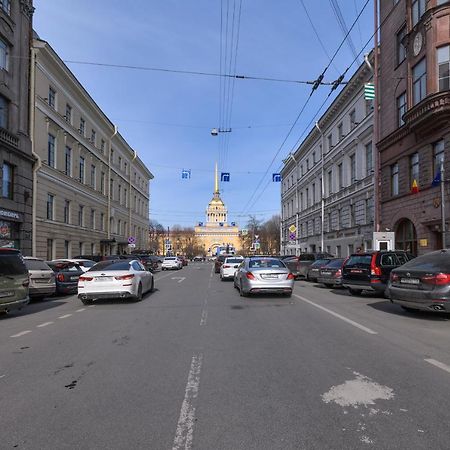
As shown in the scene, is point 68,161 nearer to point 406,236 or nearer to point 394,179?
point 394,179

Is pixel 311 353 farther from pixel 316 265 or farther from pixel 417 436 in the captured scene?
pixel 316 265

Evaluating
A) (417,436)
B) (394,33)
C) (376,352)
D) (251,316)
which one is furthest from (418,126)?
(417,436)

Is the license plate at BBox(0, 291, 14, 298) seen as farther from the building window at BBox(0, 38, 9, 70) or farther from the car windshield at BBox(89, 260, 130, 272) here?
the building window at BBox(0, 38, 9, 70)

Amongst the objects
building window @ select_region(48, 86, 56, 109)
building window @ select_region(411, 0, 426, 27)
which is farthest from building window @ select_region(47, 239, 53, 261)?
building window @ select_region(411, 0, 426, 27)

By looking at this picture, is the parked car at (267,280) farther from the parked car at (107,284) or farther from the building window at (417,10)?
the building window at (417,10)

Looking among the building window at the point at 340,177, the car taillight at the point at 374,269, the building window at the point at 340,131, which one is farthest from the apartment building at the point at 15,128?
the building window at the point at 340,177

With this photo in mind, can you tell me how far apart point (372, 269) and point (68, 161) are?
94.3 ft

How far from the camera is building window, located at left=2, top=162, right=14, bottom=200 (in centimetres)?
2542

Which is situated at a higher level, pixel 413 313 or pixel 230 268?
pixel 230 268

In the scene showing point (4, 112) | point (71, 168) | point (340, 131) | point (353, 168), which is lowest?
point (71, 168)

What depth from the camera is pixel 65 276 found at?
685 inches

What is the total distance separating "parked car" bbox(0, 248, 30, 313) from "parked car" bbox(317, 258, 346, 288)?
12.8m

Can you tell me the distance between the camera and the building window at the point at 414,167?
2556 cm

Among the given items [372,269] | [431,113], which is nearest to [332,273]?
[372,269]
